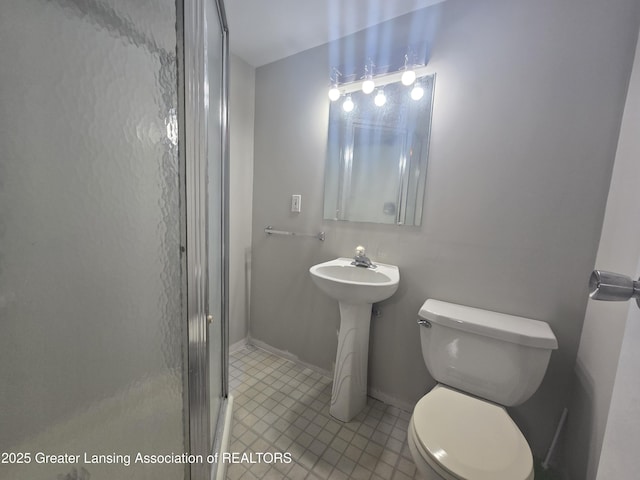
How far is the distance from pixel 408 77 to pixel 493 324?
130cm

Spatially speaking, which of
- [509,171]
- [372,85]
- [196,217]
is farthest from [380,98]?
[196,217]

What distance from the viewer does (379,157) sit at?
4.94 feet

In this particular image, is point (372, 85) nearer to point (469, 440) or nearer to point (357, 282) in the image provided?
point (357, 282)

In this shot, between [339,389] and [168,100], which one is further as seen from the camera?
[339,389]

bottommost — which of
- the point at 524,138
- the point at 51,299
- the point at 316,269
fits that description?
the point at 316,269

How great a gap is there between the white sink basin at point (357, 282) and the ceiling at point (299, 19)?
1.40 m

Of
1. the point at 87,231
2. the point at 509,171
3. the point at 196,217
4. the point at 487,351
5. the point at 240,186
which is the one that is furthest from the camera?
the point at 240,186

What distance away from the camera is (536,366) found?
39.3 inches

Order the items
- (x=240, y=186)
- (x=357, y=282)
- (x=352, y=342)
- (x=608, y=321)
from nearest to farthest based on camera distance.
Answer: (x=608, y=321) < (x=357, y=282) < (x=352, y=342) < (x=240, y=186)

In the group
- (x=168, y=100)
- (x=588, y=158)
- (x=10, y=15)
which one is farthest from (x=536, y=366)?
(x=10, y=15)

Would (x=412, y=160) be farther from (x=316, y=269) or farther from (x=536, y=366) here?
(x=536, y=366)

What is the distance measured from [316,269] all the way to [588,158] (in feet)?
4.36

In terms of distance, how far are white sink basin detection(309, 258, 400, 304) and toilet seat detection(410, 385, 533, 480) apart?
0.47 m

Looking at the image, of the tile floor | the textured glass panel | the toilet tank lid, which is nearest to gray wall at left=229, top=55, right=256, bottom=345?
the tile floor
